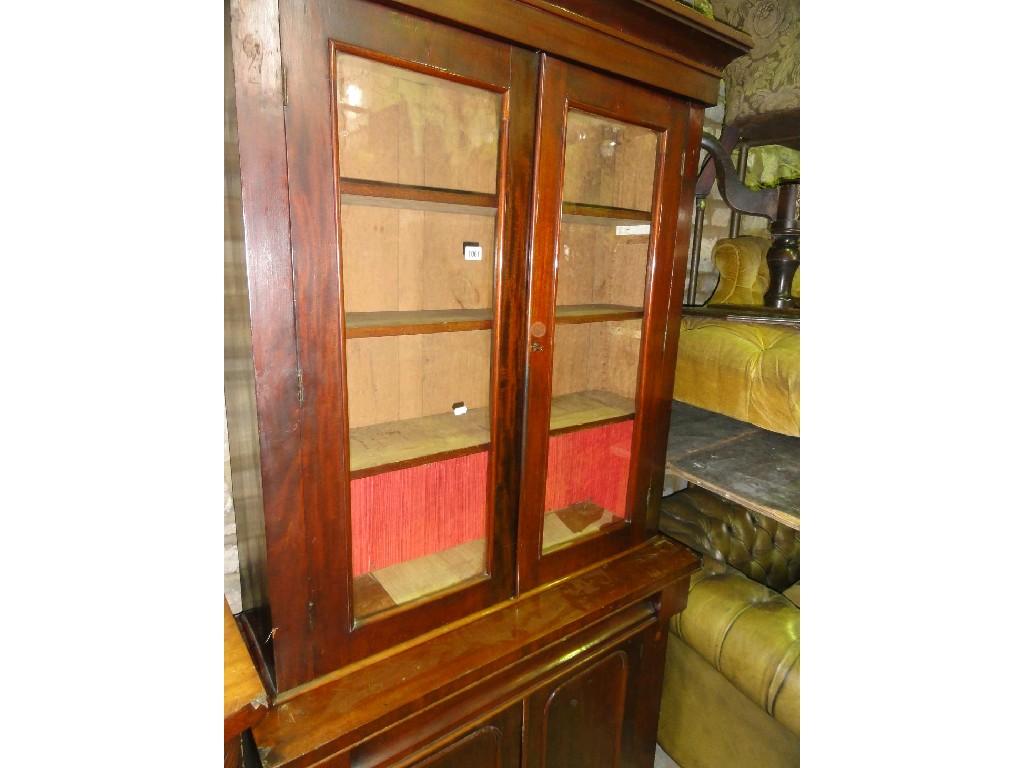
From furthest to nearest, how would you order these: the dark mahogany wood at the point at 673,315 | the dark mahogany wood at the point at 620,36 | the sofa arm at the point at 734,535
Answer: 1. the sofa arm at the point at 734,535
2. the dark mahogany wood at the point at 673,315
3. the dark mahogany wood at the point at 620,36

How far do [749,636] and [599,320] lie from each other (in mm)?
1000

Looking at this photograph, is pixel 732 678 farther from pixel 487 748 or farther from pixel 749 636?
pixel 487 748

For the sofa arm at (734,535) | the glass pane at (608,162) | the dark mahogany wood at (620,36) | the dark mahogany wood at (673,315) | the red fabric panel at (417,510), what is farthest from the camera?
the sofa arm at (734,535)

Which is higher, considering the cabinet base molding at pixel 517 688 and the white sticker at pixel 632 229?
the white sticker at pixel 632 229

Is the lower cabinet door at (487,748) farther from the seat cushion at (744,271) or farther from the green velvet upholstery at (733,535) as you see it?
the seat cushion at (744,271)

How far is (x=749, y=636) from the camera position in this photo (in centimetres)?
145

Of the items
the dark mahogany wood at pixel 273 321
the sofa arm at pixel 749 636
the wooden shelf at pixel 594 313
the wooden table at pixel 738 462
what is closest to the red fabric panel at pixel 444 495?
the dark mahogany wood at pixel 273 321

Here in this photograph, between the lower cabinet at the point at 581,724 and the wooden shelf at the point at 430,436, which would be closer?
the wooden shelf at the point at 430,436

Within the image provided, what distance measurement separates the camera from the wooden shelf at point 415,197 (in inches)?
33.3

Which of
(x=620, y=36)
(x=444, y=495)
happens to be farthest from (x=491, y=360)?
(x=620, y=36)

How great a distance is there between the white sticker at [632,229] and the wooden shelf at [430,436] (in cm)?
42

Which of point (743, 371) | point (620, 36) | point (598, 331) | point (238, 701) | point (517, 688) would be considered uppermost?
point (620, 36)
